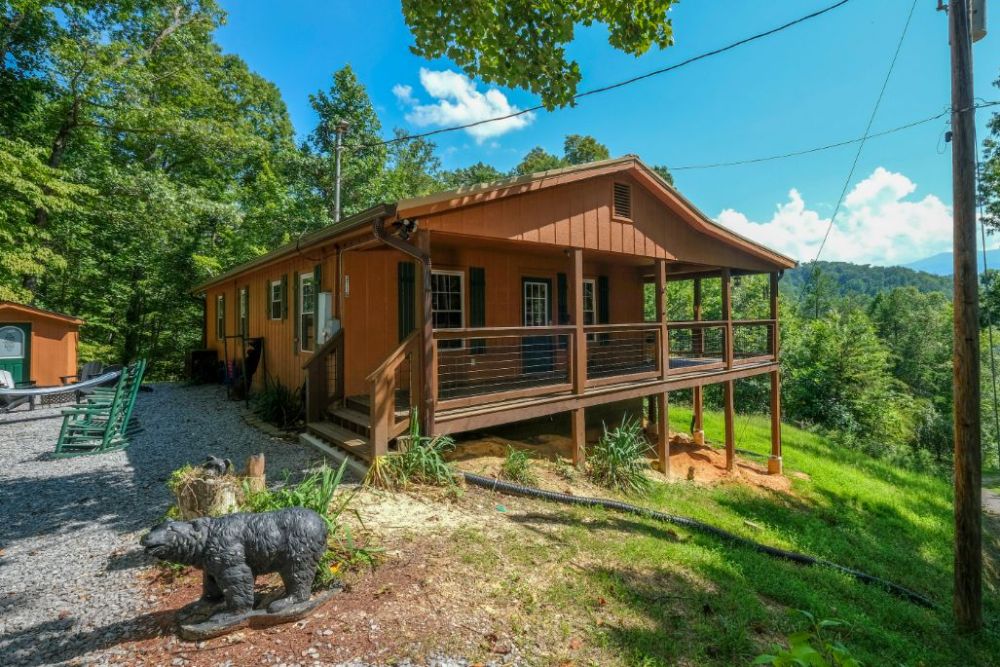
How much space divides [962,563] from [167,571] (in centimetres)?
742

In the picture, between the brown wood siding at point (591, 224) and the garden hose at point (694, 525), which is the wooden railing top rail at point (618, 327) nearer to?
the brown wood siding at point (591, 224)

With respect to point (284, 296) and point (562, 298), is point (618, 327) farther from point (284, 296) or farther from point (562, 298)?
point (284, 296)

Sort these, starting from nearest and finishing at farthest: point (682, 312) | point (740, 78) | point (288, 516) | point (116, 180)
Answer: point (288, 516) → point (740, 78) → point (116, 180) → point (682, 312)

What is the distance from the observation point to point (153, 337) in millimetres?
20469

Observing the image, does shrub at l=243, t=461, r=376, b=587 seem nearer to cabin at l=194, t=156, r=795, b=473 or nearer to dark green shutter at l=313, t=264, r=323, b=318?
cabin at l=194, t=156, r=795, b=473

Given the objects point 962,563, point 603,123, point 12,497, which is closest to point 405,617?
point 12,497

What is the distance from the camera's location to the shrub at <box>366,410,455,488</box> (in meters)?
5.28

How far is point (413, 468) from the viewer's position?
5383mm

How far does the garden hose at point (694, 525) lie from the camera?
18.4ft

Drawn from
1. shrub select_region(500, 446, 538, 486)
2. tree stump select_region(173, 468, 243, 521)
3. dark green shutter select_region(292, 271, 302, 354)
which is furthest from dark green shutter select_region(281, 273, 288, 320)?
tree stump select_region(173, 468, 243, 521)

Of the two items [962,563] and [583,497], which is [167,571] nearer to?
[583,497]

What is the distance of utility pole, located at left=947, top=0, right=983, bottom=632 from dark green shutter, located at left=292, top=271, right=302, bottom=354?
367 inches

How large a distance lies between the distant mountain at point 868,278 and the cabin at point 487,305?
127 metres

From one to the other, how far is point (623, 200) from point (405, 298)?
13.4ft
